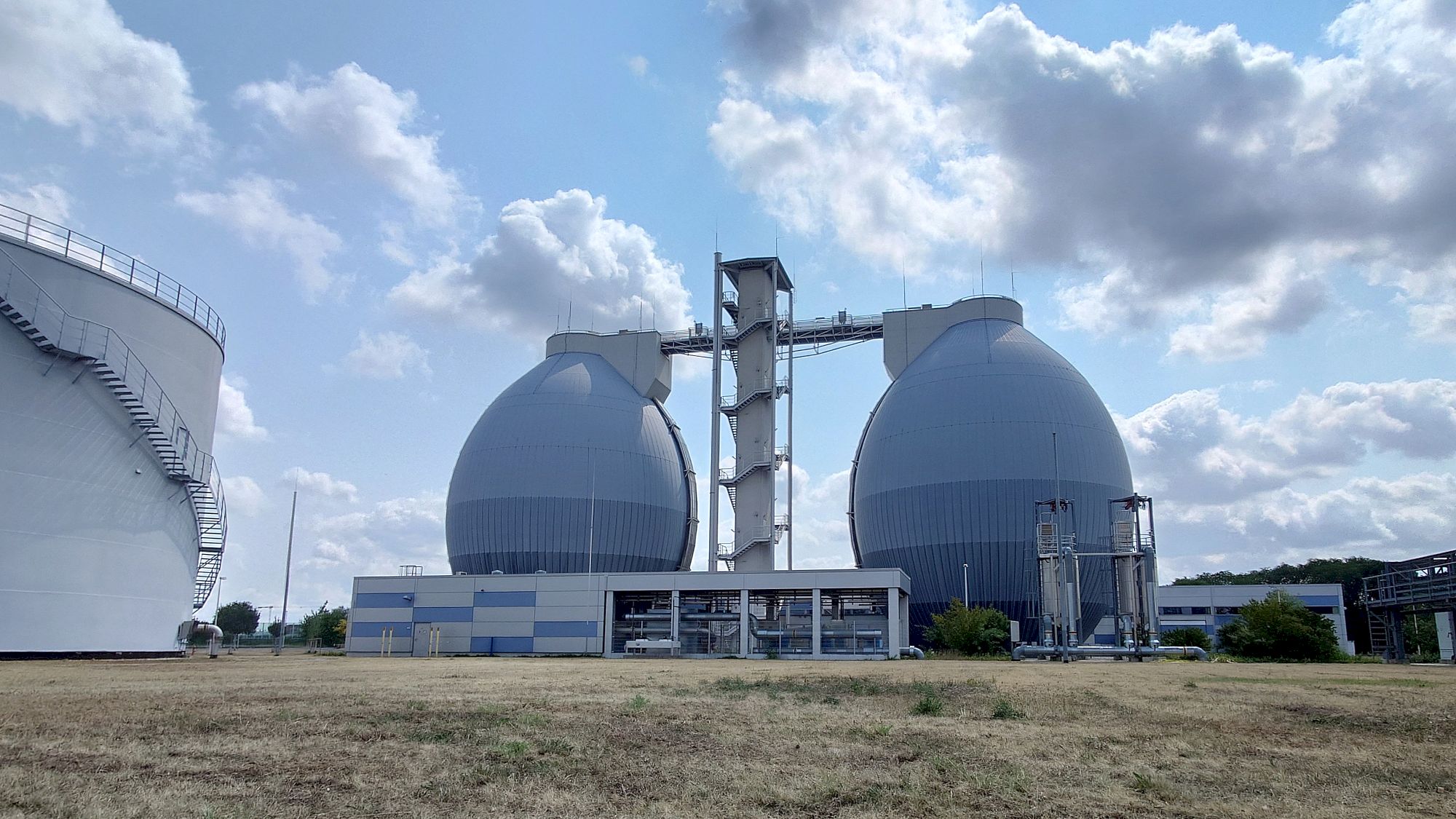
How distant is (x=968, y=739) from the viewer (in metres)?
10.0

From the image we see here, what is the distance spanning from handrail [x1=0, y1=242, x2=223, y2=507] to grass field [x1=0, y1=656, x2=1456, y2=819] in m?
18.7

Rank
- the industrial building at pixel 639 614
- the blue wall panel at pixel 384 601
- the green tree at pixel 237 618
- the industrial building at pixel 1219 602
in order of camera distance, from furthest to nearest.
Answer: the green tree at pixel 237 618 → the industrial building at pixel 1219 602 → the blue wall panel at pixel 384 601 → the industrial building at pixel 639 614

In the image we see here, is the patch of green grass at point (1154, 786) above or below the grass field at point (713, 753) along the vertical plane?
above

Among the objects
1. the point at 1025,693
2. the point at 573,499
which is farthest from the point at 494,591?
the point at 1025,693

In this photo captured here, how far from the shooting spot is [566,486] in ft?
186

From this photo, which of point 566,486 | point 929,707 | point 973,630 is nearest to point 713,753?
point 929,707

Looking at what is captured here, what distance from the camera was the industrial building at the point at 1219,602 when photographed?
71.2m

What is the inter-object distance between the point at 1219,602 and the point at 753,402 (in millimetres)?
40406

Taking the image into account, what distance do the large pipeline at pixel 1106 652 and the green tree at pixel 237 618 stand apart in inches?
4482

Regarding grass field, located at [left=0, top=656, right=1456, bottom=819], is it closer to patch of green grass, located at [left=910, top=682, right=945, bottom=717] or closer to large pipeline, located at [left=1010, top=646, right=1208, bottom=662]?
patch of green grass, located at [left=910, top=682, right=945, bottom=717]

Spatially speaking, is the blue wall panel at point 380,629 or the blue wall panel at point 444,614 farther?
the blue wall panel at point 380,629

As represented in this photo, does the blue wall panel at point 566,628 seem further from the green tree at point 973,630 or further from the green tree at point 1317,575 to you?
the green tree at point 1317,575

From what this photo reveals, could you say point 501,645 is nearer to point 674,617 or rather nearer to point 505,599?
point 505,599

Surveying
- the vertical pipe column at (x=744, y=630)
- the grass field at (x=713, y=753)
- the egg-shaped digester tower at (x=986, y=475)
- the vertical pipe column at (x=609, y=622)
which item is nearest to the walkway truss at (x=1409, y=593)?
the egg-shaped digester tower at (x=986, y=475)
